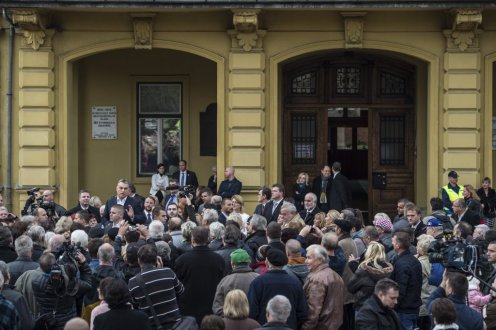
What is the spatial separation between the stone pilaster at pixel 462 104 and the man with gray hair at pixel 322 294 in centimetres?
975

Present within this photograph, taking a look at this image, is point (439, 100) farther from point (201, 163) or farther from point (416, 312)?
point (416, 312)

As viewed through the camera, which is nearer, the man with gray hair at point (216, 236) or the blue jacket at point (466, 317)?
the blue jacket at point (466, 317)

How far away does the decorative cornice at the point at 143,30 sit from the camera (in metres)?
20.6

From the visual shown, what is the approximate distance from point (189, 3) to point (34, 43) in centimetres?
310

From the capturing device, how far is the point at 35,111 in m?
20.6

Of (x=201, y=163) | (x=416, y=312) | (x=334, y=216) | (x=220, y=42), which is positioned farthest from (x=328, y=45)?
(x=416, y=312)

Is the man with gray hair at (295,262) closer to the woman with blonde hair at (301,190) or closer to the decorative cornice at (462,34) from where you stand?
the woman with blonde hair at (301,190)

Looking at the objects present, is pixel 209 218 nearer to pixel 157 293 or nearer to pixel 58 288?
pixel 157 293

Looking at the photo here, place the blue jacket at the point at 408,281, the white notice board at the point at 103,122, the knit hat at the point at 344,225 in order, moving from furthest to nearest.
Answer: the white notice board at the point at 103,122
the knit hat at the point at 344,225
the blue jacket at the point at 408,281

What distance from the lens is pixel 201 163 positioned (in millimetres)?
23203

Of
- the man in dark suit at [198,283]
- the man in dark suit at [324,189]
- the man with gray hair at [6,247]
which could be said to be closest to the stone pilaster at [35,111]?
the man in dark suit at [324,189]

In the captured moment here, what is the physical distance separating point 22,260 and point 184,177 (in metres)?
10.5

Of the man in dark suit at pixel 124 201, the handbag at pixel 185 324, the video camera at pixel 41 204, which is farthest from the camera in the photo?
the man in dark suit at pixel 124 201

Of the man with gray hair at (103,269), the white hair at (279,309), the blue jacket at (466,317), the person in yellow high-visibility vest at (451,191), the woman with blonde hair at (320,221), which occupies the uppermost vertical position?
the person in yellow high-visibility vest at (451,191)
